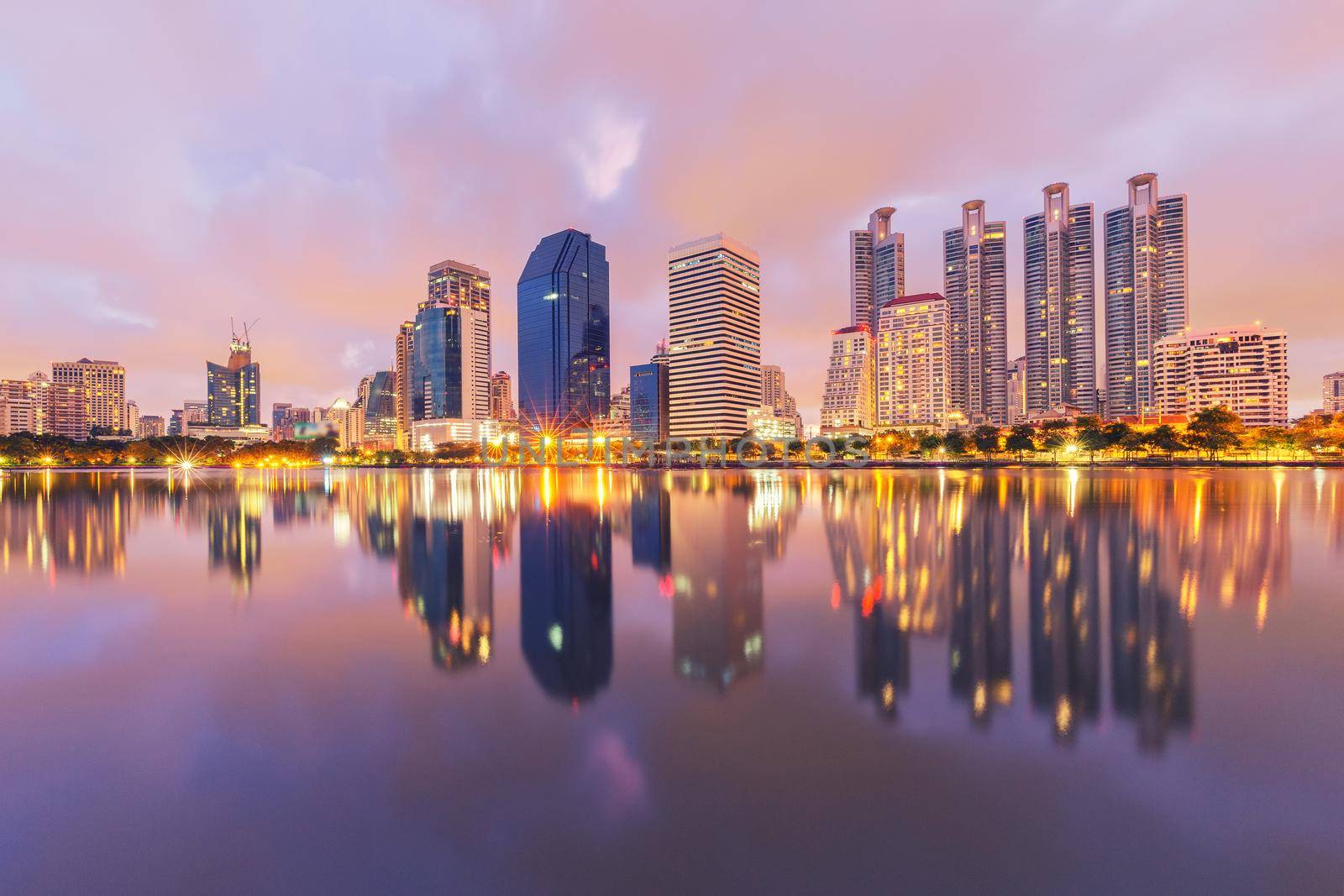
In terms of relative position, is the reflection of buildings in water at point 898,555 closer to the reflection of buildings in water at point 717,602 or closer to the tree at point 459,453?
the reflection of buildings in water at point 717,602

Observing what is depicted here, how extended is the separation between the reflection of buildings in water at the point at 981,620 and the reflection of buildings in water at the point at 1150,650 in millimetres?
1382

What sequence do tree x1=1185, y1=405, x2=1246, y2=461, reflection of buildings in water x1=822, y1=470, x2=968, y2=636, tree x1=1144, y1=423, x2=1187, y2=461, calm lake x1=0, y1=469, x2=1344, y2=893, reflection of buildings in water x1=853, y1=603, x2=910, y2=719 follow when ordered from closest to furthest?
1. calm lake x1=0, y1=469, x2=1344, y2=893
2. reflection of buildings in water x1=853, y1=603, x2=910, y2=719
3. reflection of buildings in water x1=822, y1=470, x2=968, y2=636
4. tree x1=1185, y1=405, x2=1246, y2=461
5. tree x1=1144, y1=423, x2=1187, y2=461

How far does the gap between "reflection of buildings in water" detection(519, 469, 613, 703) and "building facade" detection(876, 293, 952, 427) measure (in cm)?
19237

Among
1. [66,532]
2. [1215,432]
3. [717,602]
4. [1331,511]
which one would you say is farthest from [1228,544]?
[1215,432]

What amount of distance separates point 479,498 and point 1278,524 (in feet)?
147

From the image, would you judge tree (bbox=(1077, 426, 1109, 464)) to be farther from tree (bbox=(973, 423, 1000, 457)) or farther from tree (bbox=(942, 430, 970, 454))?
tree (bbox=(942, 430, 970, 454))

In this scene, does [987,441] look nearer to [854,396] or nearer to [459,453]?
[854,396]

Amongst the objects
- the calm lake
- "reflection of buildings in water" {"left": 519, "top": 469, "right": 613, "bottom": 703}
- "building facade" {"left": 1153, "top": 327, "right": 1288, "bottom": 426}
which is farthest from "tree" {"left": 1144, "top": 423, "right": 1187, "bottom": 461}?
"reflection of buildings in water" {"left": 519, "top": 469, "right": 613, "bottom": 703}

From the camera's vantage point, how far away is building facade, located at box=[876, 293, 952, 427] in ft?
625

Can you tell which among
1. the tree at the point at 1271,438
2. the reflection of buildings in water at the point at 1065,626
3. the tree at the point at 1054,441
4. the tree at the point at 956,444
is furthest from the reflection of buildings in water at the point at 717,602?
the tree at the point at 1271,438

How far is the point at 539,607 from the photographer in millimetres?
11797

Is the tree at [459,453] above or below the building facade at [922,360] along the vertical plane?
below

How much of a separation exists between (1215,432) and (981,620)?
447ft

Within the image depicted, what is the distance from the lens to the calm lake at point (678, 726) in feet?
14.7
